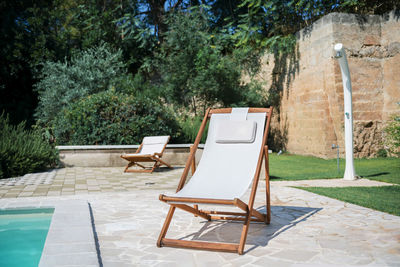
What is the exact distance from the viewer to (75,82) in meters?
13.3

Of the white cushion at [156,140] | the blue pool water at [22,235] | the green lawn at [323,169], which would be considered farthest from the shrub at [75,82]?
the blue pool water at [22,235]

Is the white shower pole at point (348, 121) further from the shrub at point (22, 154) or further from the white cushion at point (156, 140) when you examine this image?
the shrub at point (22, 154)

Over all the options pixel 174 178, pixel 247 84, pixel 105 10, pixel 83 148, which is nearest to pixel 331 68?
pixel 247 84

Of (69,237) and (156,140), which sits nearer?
(69,237)

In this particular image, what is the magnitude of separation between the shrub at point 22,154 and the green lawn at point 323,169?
204 inches

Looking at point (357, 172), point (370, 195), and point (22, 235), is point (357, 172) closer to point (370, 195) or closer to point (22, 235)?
point (370, 195)

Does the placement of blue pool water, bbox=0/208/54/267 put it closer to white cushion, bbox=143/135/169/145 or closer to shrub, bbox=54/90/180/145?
white cushion, bbox=143/135/169/145

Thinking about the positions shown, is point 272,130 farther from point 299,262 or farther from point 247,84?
point 299,262

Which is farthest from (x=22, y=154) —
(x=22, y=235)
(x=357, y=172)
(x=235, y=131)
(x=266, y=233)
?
(x=357, y=172)

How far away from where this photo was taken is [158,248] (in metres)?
2.95

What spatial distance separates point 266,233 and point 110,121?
299 inches

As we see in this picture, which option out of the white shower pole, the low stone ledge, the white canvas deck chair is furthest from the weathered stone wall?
the white canvas deck chair

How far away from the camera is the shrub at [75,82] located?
497 inches

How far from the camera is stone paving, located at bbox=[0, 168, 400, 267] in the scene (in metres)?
2.66
